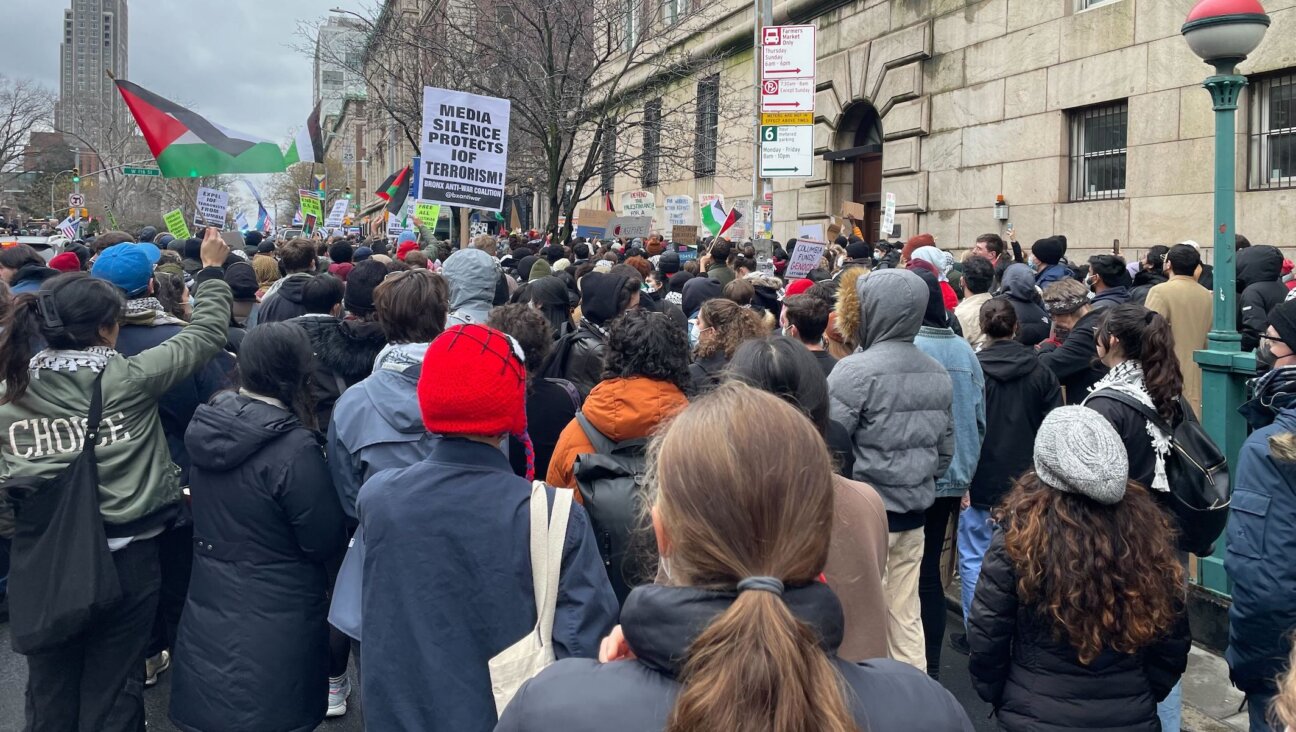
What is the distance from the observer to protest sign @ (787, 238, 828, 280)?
11.3m

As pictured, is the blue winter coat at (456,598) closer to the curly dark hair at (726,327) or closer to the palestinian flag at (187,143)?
the curly dark hair at (726,327)

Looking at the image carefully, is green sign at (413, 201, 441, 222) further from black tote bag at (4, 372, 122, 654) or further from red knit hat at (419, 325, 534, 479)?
red knit hat at (419, 325, 534, 479)

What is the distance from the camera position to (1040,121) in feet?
52.9

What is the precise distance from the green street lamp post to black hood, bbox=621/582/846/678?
16.0ft

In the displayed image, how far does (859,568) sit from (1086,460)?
72cm

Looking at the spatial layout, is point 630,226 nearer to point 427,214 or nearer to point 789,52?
point 427,214

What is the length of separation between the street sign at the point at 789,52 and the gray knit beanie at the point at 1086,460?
1164 centimetres

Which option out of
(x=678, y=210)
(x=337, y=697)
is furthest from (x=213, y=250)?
(x=678, y=210)

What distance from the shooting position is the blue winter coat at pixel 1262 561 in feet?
11.1

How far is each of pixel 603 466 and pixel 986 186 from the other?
50.4ft

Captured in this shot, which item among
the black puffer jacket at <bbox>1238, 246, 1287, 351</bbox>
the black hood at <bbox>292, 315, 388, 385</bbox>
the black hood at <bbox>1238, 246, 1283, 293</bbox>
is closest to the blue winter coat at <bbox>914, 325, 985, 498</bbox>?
the black hood at <bbox>292, 315, 388, 385</bbox>

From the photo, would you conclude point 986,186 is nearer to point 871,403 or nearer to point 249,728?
point 871,403

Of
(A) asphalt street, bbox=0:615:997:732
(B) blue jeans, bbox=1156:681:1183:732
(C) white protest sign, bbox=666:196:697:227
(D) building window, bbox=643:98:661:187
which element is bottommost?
(A) asphalt street, bbox=0:615:997:732

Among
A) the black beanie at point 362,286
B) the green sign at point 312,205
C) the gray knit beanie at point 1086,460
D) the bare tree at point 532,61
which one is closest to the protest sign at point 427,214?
the bare tree at point 532,61
